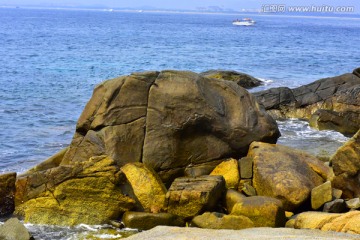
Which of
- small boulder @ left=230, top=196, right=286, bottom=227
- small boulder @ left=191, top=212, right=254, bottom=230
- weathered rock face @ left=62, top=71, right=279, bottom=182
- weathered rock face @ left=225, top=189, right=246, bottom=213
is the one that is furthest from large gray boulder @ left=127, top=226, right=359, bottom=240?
weathered rock face @ left=62, top=71, right=279, bottom=182

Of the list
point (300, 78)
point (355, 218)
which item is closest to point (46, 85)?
point (300, 78)

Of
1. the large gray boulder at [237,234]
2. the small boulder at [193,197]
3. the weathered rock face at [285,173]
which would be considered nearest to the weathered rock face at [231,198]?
the small boulder at [193,197]

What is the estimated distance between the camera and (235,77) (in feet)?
109

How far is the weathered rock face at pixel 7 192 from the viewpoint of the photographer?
44.0 ft

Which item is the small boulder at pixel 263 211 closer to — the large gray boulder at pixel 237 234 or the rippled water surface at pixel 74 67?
the large gray boulder at pixel 237 234

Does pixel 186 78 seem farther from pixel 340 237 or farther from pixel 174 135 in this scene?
pixel 340 237

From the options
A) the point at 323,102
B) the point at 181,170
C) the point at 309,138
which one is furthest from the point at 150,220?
the point at 323,102

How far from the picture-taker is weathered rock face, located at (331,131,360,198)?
525 inches

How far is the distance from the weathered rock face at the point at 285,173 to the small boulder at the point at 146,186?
83.7 inches

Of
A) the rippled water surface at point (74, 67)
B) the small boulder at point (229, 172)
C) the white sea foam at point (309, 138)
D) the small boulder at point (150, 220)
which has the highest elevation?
the small boulder at point (229, 172)

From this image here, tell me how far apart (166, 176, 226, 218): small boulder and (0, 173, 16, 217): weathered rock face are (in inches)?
131

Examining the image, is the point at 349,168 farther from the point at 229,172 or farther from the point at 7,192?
the point at 7,192

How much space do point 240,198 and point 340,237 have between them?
13.9 ft

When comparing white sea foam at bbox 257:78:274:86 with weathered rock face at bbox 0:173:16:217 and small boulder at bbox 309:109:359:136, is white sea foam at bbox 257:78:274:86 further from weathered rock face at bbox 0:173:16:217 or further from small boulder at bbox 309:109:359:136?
weathered rock face at bbox 0:173:16:217
